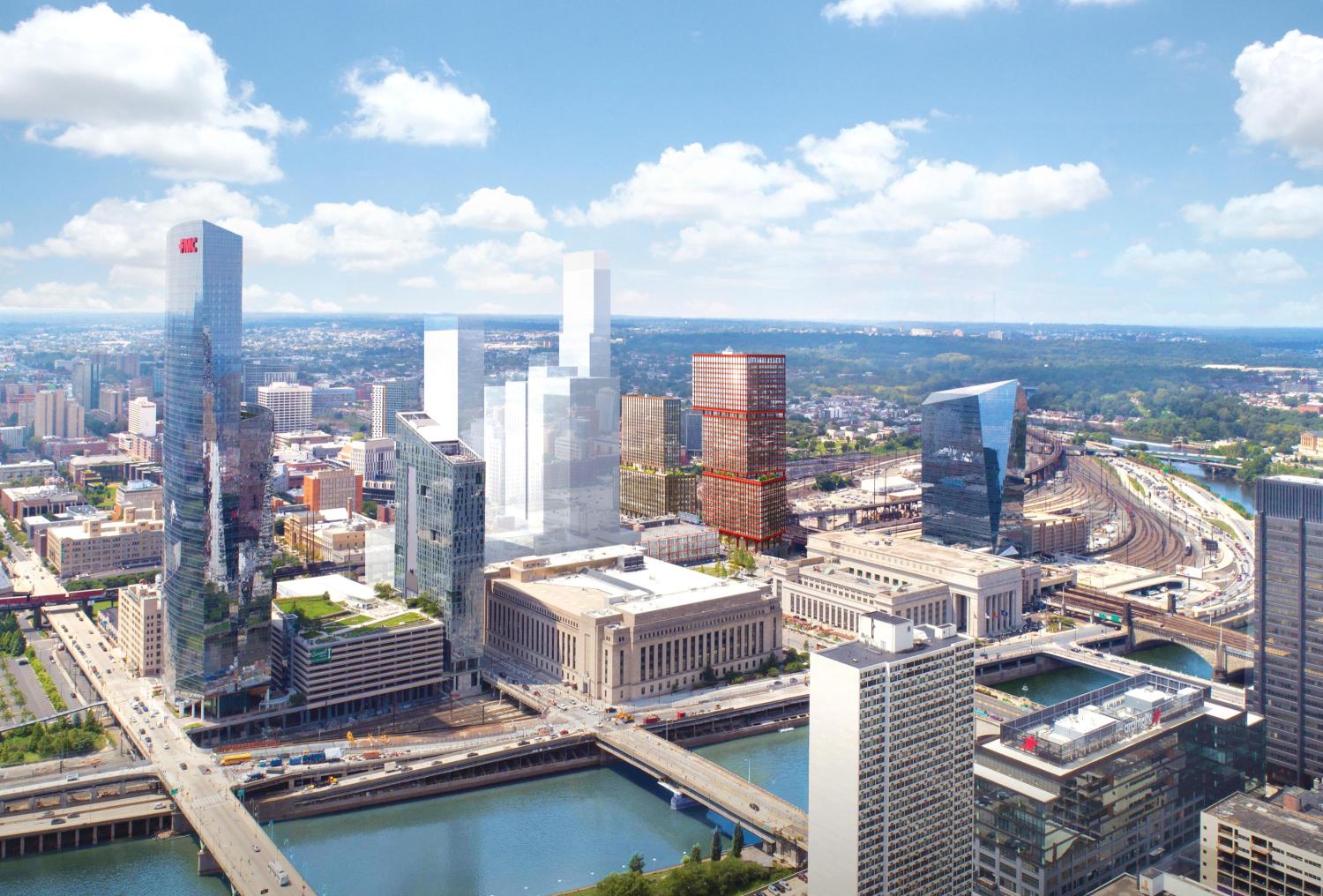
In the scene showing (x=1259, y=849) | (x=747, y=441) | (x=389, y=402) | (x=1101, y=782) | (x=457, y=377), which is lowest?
(x=1259, y=849)

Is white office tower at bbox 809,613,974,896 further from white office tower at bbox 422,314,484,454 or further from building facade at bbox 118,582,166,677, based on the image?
white office tower at bbox 422,314,484,454

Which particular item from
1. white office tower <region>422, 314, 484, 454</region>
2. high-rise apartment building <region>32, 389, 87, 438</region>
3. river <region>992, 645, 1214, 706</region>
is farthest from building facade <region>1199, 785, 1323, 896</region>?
high-rise apartment building <region>32, 389, 87, 438</region>

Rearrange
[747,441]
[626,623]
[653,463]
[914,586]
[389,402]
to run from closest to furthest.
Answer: [626,623]
[914,586]
[747,441]
[653,463]
[389,402]

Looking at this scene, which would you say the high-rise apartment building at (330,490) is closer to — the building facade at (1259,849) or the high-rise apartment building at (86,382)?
the high-rise apartment building at (86,382)

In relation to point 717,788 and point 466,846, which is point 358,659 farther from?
point 717,788

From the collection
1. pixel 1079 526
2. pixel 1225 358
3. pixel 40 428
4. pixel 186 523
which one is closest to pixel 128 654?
pixel 186 523

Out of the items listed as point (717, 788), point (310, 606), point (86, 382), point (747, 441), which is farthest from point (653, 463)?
point (86, 382)

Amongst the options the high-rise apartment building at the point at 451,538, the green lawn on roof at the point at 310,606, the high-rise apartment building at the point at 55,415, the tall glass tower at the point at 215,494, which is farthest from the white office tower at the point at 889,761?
the high-rise apartment building at the point at 55,415
